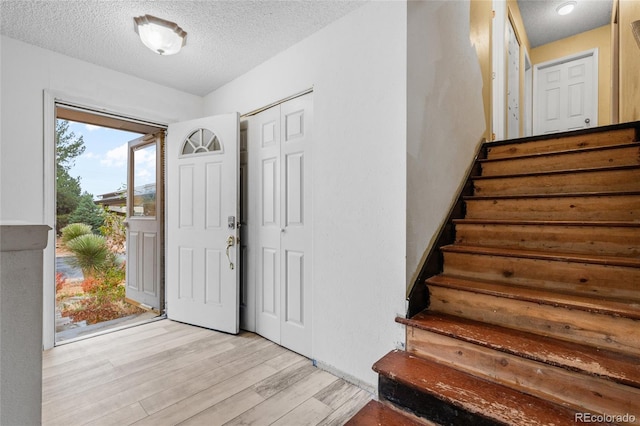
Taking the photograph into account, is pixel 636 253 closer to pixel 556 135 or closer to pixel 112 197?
pixel 556 135

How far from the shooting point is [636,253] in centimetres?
155

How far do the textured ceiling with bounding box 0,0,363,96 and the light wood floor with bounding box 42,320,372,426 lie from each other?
2450mm

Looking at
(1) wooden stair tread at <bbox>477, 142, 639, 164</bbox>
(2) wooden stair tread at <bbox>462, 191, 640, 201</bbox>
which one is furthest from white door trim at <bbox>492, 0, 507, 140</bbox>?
(2) wooden stair tread at <bbox>462, 191, 640, 201</bbox>

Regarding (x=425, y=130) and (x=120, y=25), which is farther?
→ (x=120, y=25)

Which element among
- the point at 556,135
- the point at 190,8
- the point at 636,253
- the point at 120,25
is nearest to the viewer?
the point at 636,253

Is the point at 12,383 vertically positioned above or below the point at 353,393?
above

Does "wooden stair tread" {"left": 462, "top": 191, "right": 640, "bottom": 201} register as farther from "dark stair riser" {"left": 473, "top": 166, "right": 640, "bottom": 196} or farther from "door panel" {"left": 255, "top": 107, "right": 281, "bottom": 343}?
"door panel" {"left": 255, "top": 107, "right": 281, "bottom": 343}

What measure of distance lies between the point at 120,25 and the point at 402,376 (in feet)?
9.51

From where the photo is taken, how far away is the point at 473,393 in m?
1.25

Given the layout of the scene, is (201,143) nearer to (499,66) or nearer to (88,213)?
(499,66)

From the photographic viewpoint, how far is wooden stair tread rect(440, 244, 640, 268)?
144cm

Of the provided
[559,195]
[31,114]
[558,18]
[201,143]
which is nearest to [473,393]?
[559,195]

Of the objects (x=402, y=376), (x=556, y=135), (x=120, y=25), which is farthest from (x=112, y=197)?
(x=556, y=135)

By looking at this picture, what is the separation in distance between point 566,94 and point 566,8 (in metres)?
1.19
